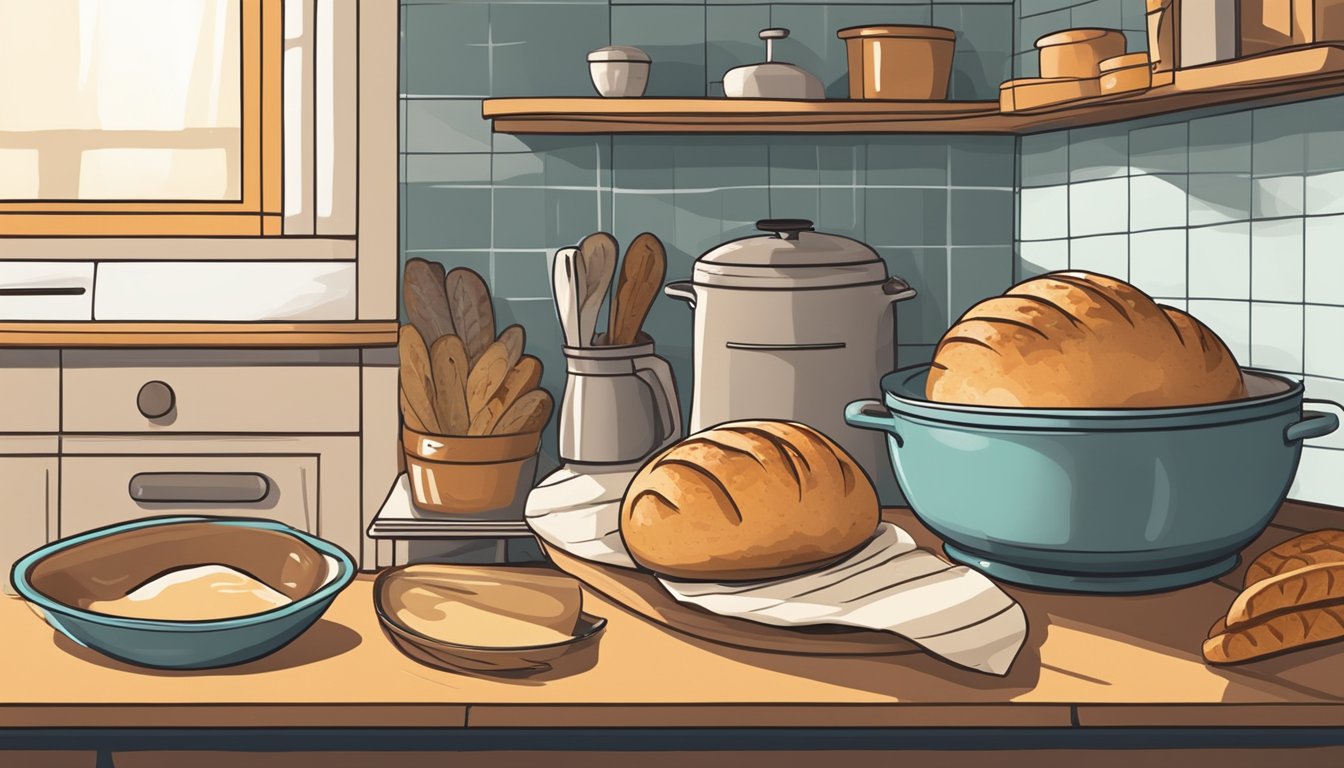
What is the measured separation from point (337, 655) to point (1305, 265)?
97 centimetres

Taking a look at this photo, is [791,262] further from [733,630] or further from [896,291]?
[733,630]

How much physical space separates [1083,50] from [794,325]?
40 centimetres

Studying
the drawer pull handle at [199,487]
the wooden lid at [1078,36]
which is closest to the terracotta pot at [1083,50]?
the wooden lid at [1078,36]

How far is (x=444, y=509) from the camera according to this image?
1175mm

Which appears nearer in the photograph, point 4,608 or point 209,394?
point 4,608

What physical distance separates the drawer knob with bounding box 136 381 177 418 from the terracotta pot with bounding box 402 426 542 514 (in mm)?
376

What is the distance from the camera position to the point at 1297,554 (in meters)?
0.86

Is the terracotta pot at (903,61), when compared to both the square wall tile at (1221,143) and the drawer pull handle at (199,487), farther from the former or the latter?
the drawer pull handle at (199,487)

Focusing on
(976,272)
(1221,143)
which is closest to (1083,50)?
(1221,143)

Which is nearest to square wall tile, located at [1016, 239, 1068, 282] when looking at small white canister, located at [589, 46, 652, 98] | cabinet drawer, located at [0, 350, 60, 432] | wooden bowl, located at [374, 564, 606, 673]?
small white canister, located at [589, 46, 652, 98]

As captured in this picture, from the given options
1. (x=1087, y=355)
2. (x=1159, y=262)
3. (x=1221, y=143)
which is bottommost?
(x=1087, y=355)

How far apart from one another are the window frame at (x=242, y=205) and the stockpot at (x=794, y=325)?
54 centimetres

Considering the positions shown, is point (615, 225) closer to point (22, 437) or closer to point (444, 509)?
point (444, 509)

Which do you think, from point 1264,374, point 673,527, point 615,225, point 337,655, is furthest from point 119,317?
point 1264,374
